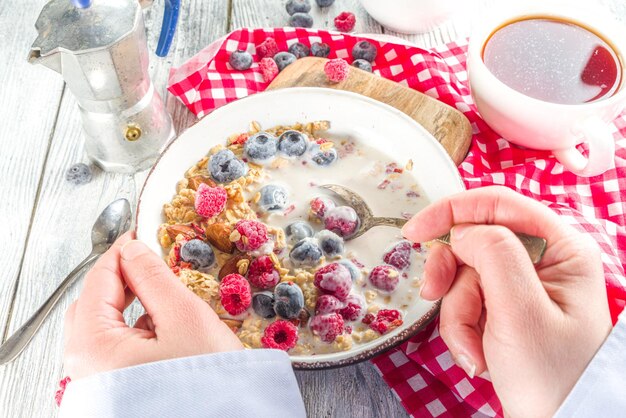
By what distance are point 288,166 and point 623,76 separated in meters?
0.54

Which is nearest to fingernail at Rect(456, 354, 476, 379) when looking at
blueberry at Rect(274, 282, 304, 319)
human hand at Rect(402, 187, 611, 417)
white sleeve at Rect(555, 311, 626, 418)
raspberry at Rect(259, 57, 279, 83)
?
human hand at Rect(402, 187, 611, 417)

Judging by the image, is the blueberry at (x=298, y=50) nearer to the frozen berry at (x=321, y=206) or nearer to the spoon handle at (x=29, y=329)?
the frozen berry at (x=321, y=206)

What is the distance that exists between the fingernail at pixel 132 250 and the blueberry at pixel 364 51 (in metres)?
0.67

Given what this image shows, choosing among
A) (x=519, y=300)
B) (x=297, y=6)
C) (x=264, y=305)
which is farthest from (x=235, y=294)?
(x=297, y=6)

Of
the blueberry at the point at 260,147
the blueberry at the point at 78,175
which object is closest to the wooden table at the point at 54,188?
the blueberry at the point at 78,175

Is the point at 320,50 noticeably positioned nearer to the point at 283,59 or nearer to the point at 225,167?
the point at 283,59

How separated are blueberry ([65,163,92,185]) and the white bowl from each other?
206 mm

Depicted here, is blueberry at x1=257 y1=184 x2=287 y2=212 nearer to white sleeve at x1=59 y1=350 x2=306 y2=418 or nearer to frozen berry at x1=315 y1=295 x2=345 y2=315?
frozen berry at x1=315 y1=295 x2=345 y2=315

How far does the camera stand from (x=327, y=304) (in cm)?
87

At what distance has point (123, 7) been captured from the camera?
97cm

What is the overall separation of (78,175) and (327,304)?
1.71ft

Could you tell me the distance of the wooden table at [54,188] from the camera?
916 mm

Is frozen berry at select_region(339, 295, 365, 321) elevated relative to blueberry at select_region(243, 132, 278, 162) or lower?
lower

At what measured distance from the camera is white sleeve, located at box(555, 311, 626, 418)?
658 millimetres
